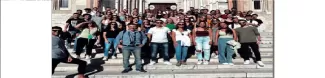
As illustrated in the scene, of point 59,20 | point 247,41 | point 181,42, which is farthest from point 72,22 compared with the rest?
point 247,41

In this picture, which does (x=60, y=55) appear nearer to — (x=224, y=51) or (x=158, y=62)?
(x=158, y=62)

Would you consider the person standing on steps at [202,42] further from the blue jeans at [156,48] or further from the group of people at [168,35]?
the blue jeans at [156,48]

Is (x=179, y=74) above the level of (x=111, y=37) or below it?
below

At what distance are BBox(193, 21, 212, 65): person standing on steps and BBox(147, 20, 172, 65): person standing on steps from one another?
0.67 m

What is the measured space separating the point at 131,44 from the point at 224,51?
2.08m

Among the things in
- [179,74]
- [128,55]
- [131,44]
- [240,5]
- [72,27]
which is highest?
[240,5]

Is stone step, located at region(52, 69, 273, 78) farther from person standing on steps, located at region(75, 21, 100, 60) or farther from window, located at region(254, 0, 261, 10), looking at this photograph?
window, located at region(254, 0, 261, 10)

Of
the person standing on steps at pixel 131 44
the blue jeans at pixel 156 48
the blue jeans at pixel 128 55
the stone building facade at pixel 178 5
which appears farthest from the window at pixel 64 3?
the blue jeans at pixel 156 48

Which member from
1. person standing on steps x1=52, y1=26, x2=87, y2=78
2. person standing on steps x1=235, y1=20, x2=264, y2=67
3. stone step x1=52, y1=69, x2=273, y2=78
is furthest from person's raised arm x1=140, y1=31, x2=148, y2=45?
person standing on steps x1=235, y1=20, x2=264, y2=67

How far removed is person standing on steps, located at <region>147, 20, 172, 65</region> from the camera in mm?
7828

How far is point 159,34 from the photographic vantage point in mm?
7828
